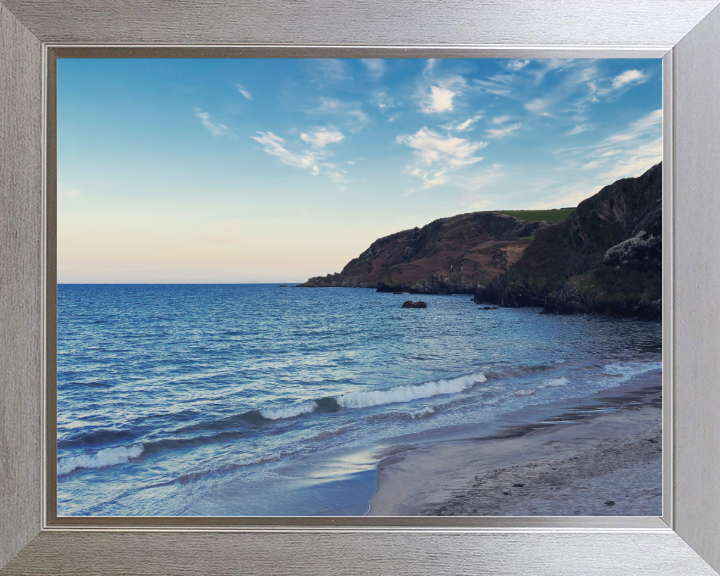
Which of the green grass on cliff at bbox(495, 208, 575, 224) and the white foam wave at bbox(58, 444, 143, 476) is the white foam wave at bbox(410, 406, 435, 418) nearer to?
the white foam wave at bbox(58, 444, 143, 476)

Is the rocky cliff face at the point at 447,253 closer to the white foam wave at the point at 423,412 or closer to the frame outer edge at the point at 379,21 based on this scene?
the white foam wave at the point at 423,412

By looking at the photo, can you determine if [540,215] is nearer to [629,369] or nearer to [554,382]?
[629,369]

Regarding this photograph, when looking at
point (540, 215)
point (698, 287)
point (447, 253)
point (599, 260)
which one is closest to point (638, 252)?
point (599, 260)

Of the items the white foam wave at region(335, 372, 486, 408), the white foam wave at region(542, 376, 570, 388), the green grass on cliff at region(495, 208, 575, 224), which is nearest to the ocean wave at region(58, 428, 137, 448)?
the white foam wave at region(335, 372, 486, 408)

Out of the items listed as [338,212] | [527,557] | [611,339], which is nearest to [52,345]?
[527,557]

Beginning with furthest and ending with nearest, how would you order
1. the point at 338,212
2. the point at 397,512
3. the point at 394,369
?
the point at 394,369 → the point at 338,212 → the point at 397,512

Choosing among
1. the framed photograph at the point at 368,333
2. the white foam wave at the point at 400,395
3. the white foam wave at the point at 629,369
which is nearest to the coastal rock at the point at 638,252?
the framed photograph at the point at 368,333

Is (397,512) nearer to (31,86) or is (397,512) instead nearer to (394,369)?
(31,86)

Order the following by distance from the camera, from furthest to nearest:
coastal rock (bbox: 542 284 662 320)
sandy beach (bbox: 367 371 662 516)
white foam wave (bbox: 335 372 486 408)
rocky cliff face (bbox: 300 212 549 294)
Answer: rocky cliff face (bbox: 300 212 549 294), coastal rock (bbox: 542 284 662 320), white foam wave (bbox: 335 372 486 408), sandy beach (bbox: 367 371 662 516)
